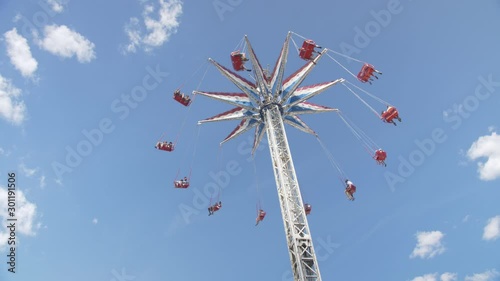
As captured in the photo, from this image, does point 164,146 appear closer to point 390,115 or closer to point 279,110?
point 279,110

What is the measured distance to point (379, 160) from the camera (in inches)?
1033

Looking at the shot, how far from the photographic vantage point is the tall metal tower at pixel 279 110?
2219cm

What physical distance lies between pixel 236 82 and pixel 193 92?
125 inches

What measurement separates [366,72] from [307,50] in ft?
14.2

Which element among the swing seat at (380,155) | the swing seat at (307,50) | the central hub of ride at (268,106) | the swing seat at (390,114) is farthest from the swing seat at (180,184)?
the swing seat at (390,114)

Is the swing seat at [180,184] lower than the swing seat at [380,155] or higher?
higher

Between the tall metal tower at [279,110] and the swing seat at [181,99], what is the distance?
2013mm

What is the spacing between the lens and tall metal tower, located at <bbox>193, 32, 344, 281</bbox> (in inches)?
874

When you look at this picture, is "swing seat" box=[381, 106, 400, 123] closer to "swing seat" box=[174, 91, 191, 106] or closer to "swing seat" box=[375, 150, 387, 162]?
"swing seat" box=[375, 150, 387, 162]

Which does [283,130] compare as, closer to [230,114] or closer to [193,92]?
[230,114]

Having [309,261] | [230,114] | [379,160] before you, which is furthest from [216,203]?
[379,160]

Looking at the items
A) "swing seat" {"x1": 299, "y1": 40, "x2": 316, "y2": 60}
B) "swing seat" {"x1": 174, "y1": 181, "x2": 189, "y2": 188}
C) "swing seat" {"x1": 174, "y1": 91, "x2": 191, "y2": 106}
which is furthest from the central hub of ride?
"swing seat" {"x1": 174, "y1": 181, "x2": 189, "y2": 188}

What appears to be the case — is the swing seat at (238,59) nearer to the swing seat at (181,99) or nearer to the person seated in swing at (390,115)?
the swing seat at (181,99)

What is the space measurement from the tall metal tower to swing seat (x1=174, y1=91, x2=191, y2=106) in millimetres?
2013
